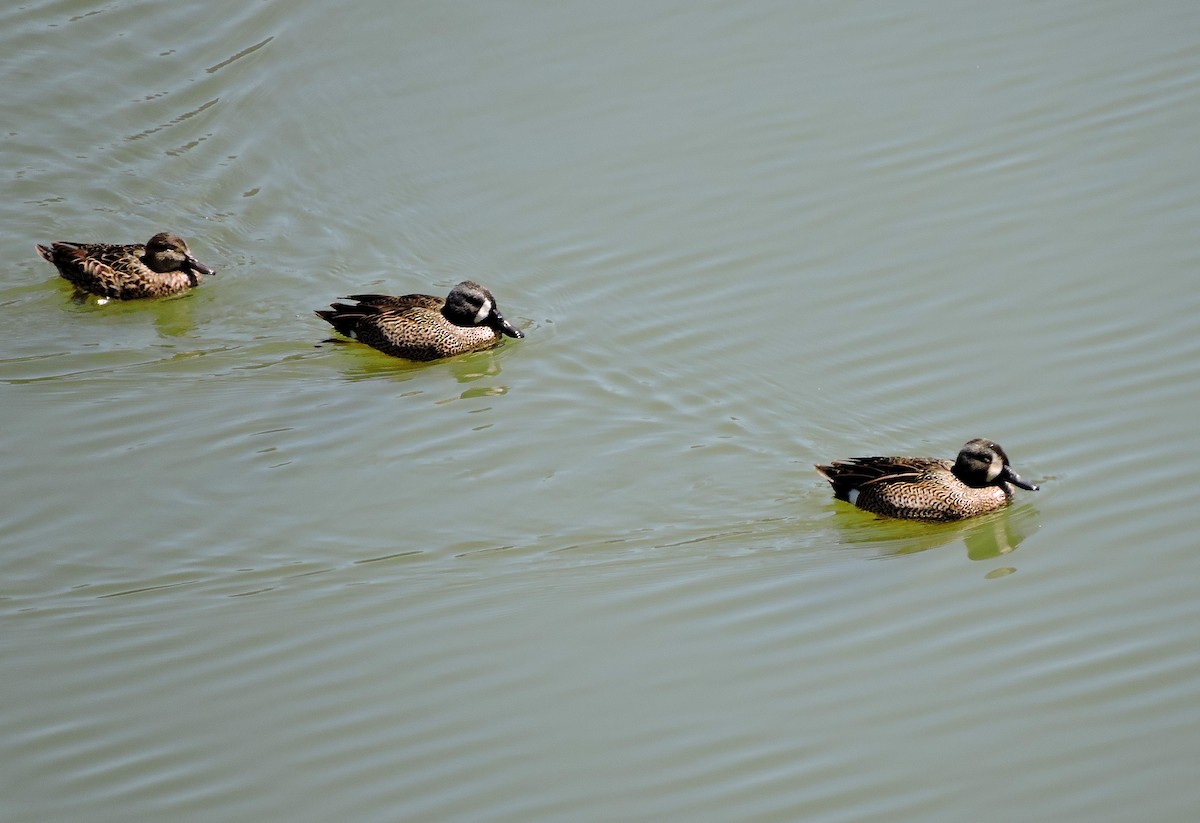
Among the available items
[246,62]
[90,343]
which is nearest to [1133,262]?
[90,343]

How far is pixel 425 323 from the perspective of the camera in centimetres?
1066

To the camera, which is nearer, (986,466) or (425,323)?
(986,466)

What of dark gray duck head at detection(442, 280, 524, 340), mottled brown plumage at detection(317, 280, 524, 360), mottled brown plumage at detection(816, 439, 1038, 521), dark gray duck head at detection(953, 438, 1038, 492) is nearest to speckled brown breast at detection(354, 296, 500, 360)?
mottled brown plumage at detection(317, 280, 524, 360)

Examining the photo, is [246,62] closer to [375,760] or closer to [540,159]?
[540,159]

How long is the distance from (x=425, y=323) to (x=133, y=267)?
263 cm

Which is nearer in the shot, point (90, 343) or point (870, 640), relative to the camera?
point (870, 640)

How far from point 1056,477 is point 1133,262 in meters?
2.52

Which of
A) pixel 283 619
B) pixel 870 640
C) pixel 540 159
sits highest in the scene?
pixel 540 159

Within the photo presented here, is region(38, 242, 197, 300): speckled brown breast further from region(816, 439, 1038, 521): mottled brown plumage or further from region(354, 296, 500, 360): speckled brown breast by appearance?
region(816, 439, 1038, 521): mottled brown plumage

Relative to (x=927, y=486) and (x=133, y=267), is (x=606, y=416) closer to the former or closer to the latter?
(x=927, y=486)

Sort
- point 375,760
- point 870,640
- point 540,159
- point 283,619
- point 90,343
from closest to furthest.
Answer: point 375,760
point 870,640
point 283,619
point 90,343
point 540,159

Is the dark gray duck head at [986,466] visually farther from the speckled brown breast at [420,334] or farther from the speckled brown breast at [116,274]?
the speckled brown breast at [116,274]

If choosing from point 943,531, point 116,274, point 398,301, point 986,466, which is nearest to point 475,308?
point 398,301

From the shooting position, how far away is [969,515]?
26.6ft
